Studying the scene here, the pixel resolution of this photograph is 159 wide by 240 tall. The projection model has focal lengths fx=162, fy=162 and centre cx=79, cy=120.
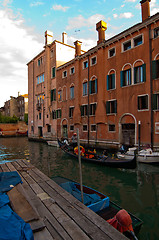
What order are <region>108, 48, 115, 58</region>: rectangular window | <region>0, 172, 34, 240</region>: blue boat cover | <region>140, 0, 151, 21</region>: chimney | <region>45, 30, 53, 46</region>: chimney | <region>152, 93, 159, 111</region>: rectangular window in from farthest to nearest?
<region>45, 30, 53, 46</region>: chimney
<region>108, 48, 115, 58</region>: rectangular window
<region>140, 0, 151, 21</region>: chimney
<region>152, 93, 159, 111</region>: rectangular window
<region>0, 172, 34, 240</region>: blue boat cover

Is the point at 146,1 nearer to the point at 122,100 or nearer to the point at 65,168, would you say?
the point at 122,100

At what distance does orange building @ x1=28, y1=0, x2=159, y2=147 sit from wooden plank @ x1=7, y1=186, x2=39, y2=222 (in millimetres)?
11887

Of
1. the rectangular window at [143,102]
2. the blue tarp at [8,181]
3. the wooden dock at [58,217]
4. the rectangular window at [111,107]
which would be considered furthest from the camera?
the rectangular window at [111,107]

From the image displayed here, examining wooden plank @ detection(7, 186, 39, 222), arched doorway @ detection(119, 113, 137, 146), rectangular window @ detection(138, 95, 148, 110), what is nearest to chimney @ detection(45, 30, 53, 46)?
arched doorway @ detection(119, 113, 137, 146)

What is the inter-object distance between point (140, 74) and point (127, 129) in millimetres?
4986

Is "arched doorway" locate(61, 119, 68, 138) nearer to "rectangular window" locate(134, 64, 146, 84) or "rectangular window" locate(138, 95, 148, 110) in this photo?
"rectangular window" locate(138, 95, 148, 110)

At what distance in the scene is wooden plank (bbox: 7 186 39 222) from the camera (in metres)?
2.41

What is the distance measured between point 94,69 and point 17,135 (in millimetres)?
31300

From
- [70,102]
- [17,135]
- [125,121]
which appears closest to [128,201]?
[125,121]

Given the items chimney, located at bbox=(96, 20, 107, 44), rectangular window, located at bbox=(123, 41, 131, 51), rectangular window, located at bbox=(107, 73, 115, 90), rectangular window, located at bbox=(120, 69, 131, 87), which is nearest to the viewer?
rectangular window, located at bbox=(120, 69, 131, 87)

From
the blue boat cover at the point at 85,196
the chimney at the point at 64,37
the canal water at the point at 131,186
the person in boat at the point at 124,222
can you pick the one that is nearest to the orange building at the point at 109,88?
the chimney at the point at 64,37

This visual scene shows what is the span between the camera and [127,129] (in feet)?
49.3

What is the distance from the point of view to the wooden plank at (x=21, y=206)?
7.92 ft

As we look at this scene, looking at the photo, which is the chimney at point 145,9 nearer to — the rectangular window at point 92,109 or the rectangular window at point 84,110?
the rectangular window at point 92,109
